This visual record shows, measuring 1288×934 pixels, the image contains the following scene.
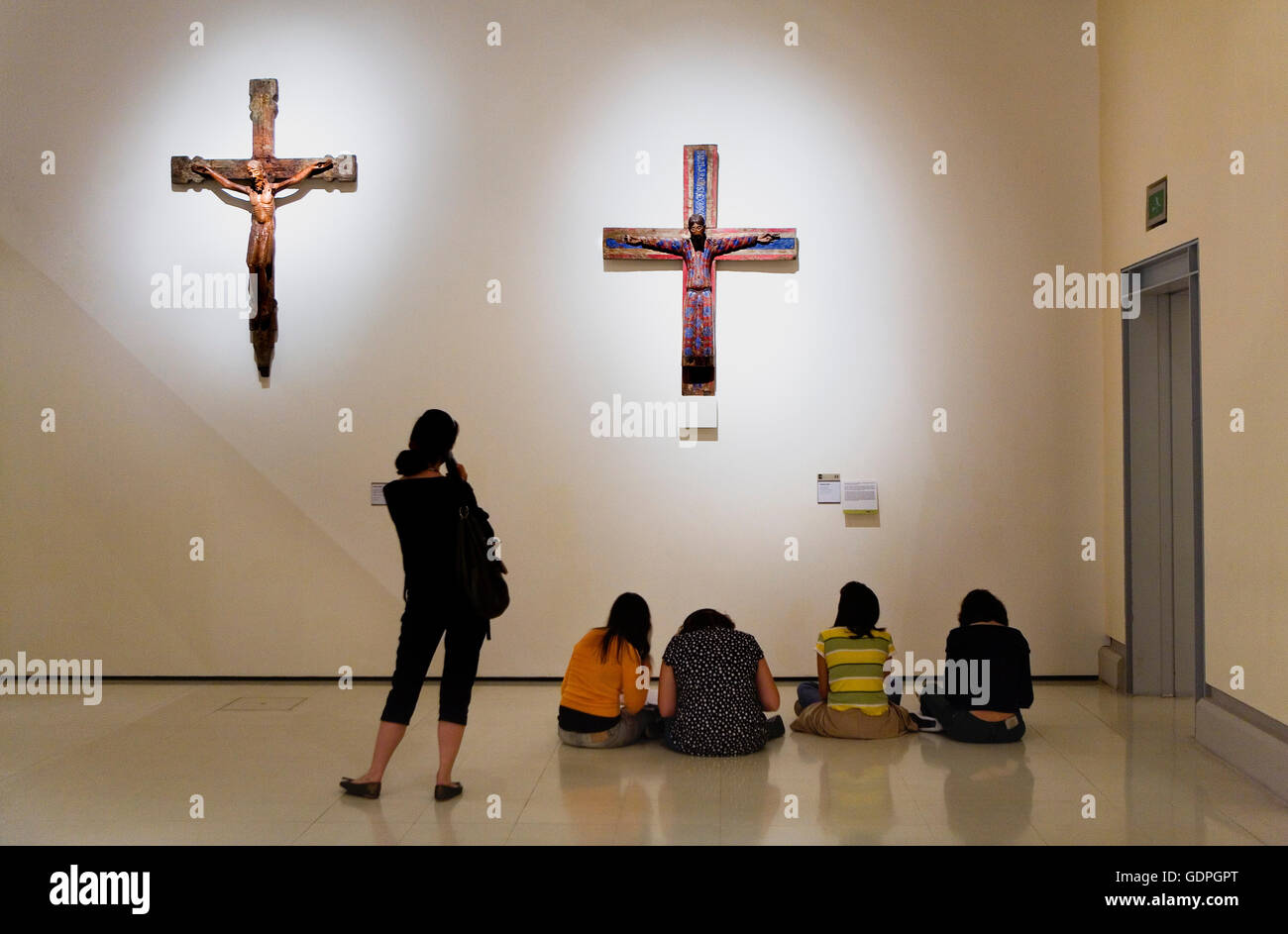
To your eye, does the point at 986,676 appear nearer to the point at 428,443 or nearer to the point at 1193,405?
the point at 1193,405

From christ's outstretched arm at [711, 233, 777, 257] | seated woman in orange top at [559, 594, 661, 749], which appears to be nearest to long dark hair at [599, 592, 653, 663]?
seated woman in orange top at [559, 594, 661, 749]

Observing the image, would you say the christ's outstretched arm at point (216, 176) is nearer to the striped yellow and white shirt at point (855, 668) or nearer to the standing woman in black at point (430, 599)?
the standing woman in black at point (430, 599)

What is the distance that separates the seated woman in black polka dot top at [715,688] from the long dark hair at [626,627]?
0.13 meters

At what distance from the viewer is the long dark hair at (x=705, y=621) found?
446 cm

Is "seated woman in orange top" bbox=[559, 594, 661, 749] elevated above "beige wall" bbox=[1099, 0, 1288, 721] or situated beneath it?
situated beneath

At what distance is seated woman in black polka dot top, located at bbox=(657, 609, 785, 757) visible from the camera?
4375 mm

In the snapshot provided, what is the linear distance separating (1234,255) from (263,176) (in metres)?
4.29

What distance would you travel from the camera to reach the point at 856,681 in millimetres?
4633

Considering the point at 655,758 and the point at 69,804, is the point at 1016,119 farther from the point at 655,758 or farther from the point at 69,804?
the point at 69,804

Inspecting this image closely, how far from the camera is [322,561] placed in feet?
19.2

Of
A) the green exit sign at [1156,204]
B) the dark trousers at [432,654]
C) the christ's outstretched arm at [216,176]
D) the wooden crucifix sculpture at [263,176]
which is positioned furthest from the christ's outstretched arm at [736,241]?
the dark trousers at [432,654]

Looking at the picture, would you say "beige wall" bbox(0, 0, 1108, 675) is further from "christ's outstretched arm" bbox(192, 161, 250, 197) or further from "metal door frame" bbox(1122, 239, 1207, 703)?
"metal door frame" bbox(1122, 239, 1207, 703)

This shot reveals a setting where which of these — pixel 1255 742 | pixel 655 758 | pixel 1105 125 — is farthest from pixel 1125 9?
pixel 655 758

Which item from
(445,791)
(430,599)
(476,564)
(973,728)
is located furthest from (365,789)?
(973,728)
